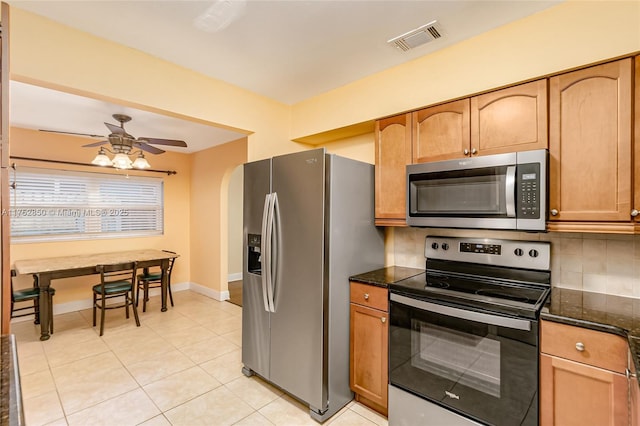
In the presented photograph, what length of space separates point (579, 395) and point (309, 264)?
1.54 m

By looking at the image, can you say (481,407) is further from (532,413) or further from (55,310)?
(55,310)

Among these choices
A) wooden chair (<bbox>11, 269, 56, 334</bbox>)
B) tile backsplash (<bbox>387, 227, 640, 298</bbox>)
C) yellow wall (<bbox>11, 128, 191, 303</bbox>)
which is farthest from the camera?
yellow wall (<bbox>11, 128, 191, 303</bbox>)

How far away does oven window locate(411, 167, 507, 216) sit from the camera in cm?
181

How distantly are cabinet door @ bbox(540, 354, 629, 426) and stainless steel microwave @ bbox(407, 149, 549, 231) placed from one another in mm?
698

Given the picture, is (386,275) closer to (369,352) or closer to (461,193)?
(369,352)

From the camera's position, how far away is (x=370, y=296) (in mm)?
2129

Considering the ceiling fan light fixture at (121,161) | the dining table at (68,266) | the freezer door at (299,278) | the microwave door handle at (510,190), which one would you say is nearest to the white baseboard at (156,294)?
the dining table at (68,266)

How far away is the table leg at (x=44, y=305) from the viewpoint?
343cm

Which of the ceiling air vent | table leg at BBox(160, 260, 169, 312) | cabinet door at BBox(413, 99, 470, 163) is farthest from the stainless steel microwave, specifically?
table leg at BBox(160, 260, 169, 312)

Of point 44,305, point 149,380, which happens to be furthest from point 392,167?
point 44,305

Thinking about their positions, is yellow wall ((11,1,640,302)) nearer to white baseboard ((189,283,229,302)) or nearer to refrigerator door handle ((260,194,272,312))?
refrigerator door handle ((260,194,272,312))

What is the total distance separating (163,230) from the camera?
545cm

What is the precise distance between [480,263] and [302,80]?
81.4 inches

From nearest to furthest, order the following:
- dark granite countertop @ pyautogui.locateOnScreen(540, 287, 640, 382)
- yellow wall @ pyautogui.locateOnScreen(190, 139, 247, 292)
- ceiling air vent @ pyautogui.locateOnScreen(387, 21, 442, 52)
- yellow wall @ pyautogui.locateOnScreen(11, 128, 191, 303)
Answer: dark granite countertop @ pyautogui.locateOnScreen(540, 287, 640, 382) → ceiling air vent @ pyautogui.locateOnScreen(387, 21, 442, 52) → yellow wall @ pyautogui.locateOnScreen(11, 128, 191, 303) → yellow wall @ pyautogui.locateOnScreen(190, 139, 247, 292)
